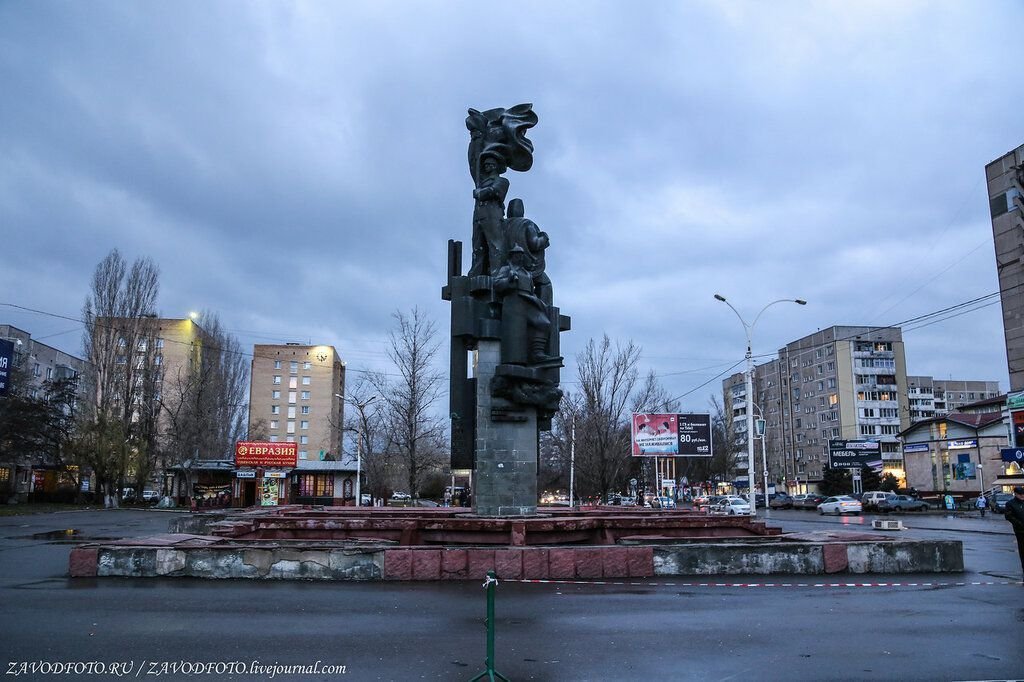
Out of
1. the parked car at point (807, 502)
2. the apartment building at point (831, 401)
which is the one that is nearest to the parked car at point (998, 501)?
the parked car at point (807, 502)

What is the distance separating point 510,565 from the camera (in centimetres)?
1117

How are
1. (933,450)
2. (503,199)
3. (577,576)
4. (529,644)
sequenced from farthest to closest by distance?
(933,450), (503,199), (577,576), (529,644)

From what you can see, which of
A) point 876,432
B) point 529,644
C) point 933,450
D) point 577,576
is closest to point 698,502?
point 933,450

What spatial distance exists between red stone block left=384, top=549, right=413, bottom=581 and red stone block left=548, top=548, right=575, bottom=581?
2.22m

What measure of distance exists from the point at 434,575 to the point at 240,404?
64.7m

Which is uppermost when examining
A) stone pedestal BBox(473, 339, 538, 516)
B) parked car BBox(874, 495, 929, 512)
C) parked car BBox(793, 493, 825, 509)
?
stone pedestal BBox(473, 339, 538, 516)

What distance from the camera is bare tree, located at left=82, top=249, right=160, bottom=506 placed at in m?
51.6

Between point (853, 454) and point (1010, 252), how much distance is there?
894 inches

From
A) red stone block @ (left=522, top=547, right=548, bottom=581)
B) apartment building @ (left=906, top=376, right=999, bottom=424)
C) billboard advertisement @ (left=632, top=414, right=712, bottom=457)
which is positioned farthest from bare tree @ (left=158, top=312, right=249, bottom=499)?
apartment building @ (left=906, top=376, right=999, bottom=424)

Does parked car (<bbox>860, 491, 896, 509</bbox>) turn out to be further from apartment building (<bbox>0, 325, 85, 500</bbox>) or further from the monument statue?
apartment building (<bbox>0, 325, 85, 500</bbox>)

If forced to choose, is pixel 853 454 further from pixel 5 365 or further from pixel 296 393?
pixel 296 393

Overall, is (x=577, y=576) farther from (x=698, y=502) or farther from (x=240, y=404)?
(x=240, y=404)

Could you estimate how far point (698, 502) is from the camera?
51.8 metres

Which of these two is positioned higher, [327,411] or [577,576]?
[327,411]
